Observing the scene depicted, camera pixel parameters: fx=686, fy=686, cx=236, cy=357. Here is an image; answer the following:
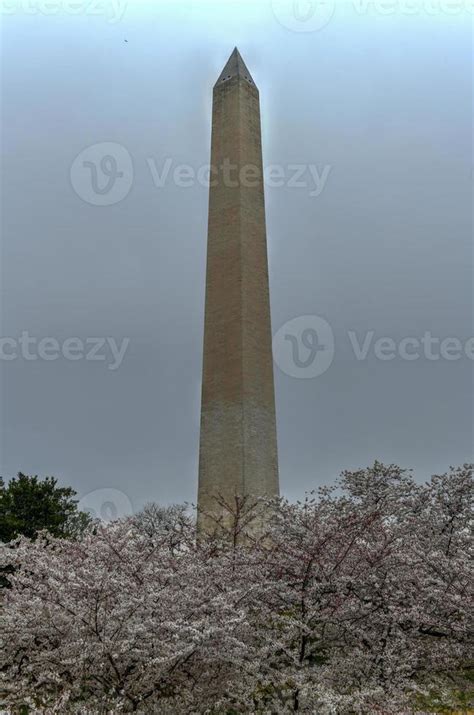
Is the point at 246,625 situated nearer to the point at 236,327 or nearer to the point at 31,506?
the point at 236,327

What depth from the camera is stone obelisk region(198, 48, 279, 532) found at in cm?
1353

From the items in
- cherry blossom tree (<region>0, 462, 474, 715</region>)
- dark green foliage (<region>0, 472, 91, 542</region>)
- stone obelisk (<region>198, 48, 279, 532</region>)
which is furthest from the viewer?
dark green foliage (<region>0, 472, 91, 542</region>)

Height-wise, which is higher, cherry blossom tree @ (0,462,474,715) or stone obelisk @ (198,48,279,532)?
stone obelisk @ (198,48,279,532)

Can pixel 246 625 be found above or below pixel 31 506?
below

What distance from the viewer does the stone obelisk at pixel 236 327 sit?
13.5m

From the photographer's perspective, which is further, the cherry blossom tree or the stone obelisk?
the stone obelisk

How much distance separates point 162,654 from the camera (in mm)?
6414

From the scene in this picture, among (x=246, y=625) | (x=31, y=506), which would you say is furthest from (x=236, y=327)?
(x=31, y=506)

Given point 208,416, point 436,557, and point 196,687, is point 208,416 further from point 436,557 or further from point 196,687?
point 196,687

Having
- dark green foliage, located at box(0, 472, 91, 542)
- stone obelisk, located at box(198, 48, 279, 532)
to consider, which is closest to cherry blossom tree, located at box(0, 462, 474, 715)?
stone obelisk, located at box(198, 48, 279, 532)

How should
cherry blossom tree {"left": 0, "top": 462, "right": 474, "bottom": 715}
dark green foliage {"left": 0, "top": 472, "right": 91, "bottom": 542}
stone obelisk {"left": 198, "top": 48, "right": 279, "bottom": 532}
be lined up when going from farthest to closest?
dark green foliage {"left": 0, "top": 472, "right": 91, "bottom": 542} → stone obelisk {"left": 198, "top": 48, "right": 279, "bottom": 532} → cherry blossom tree {"left": 0, "top": 462, "right": 474, "bottom": 715}

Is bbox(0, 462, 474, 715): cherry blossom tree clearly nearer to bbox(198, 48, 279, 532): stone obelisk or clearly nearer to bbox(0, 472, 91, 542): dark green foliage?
bbox(198, 48, 279, 532): stone obelisk

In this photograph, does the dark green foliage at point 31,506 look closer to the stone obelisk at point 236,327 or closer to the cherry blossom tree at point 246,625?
the stone obelisk at point 236,327

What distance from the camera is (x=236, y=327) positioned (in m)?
14.1
